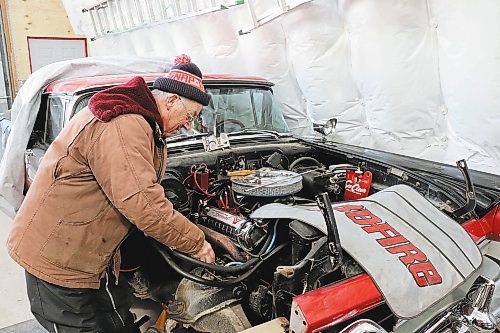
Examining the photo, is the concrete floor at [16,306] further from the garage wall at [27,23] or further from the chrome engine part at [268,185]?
the garage wall at [27,23]

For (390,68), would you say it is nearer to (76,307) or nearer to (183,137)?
(183,137)

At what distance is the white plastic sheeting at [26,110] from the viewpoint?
3.12m

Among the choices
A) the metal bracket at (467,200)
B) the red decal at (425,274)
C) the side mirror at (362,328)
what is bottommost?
the side mirror at (362,328)

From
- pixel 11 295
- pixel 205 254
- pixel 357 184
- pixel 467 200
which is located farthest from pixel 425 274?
pixel 11 295

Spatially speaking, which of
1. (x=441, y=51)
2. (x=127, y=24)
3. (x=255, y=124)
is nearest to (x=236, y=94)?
(x=255, y=124)

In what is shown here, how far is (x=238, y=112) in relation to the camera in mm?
2945

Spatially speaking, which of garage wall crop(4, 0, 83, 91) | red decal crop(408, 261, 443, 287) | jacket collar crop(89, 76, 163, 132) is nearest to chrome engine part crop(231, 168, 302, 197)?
jacket collar crop(89, 76, 163, 132)

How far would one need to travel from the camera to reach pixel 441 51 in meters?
2.68

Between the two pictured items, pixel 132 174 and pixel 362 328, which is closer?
pixel 362 328

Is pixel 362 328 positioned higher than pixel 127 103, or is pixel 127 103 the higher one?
pixel 127 103

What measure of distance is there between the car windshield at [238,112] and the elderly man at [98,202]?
88cm

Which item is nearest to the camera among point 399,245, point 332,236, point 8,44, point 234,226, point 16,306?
point 332,236

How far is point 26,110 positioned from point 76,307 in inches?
75.3

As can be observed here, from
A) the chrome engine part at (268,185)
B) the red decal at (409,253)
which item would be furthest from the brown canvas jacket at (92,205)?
the red decal at (409,253)
